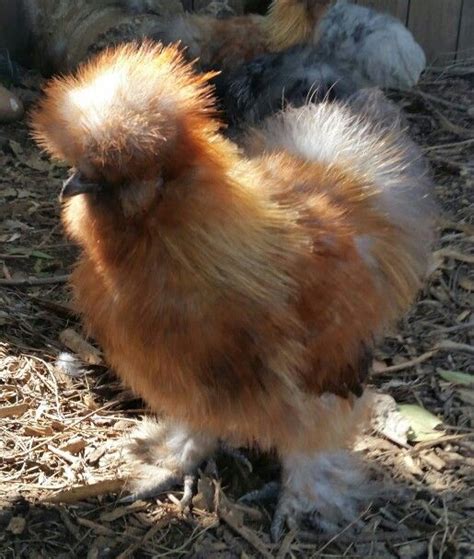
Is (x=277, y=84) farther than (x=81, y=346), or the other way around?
(x=277, y=84)

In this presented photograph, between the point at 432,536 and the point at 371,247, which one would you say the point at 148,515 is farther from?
the point at 371,247

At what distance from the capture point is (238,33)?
19.8 ft

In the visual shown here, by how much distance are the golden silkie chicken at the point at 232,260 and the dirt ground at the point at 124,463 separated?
0.15 metres

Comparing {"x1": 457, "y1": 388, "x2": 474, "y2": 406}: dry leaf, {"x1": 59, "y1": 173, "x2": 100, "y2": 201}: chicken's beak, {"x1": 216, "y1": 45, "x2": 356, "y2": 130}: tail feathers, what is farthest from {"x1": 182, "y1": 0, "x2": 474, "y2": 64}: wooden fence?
{"x1": 59, "y1": 173, "x2": 100, "y2": 201}: chicken's beak

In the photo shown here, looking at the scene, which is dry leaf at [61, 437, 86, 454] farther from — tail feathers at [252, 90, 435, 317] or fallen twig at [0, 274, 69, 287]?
tail feathers at [252, 90, 435, 317]

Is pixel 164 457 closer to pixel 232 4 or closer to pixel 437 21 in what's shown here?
pixel 232 4

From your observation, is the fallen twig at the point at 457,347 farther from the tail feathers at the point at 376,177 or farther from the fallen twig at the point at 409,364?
the tail feathers at the point at 376,177

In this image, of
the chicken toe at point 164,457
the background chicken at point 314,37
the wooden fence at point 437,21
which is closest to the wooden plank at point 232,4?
the wooden fence at point 437,21

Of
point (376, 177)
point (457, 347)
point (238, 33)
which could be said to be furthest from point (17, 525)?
point (238, 33)

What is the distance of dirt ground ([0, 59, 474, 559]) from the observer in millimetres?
3209

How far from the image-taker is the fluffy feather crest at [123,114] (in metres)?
2.38

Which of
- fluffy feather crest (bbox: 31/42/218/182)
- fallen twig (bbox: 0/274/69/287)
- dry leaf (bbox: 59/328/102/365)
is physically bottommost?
dry leaf (bbox: 59/328/102/365)

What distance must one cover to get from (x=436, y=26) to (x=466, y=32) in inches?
9.5

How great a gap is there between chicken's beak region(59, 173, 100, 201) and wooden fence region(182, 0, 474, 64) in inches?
185
